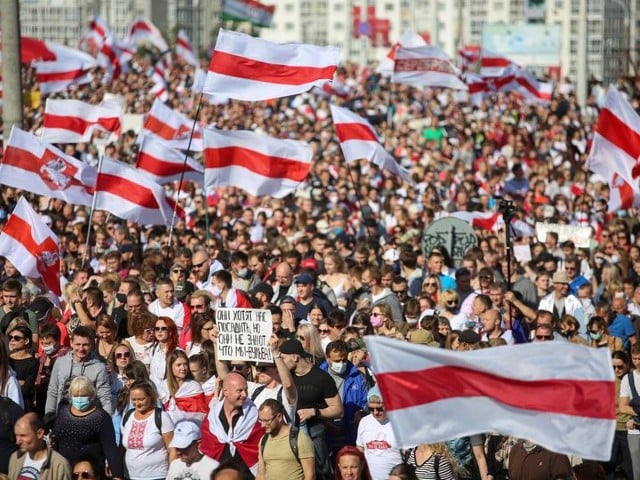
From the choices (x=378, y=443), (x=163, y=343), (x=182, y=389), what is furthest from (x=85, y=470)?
(x=163, y=343)

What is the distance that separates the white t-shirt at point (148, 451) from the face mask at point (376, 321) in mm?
3049

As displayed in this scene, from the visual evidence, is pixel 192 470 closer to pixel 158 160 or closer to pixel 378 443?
pixel 378 443

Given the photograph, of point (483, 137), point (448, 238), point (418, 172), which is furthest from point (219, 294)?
point (483, 137)

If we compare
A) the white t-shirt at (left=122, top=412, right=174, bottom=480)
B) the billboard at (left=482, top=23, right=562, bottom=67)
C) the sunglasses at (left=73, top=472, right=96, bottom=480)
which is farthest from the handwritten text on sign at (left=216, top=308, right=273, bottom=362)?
the billboard at (left=482, top=23, right=562, bottom=67)

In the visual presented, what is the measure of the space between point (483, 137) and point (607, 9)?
85780mm

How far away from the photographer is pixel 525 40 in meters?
76.1

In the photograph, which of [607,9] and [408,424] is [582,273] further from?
[607,9]

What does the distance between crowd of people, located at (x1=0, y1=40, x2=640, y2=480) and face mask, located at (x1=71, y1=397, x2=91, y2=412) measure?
0.03ft

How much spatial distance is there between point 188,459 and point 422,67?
15.0 meters

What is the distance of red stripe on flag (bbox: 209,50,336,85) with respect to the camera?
579 inches

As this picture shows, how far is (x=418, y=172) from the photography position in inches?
1025

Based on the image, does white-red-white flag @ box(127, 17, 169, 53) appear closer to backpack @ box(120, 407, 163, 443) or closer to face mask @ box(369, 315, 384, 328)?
face mask @ box(369, 315, 384, 328)

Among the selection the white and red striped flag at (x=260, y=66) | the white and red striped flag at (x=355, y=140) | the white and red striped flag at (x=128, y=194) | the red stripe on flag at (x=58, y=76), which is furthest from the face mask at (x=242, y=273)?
the red stripe on flag at (x=58, y=76)

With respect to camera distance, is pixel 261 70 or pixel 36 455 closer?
pixel 36 455
